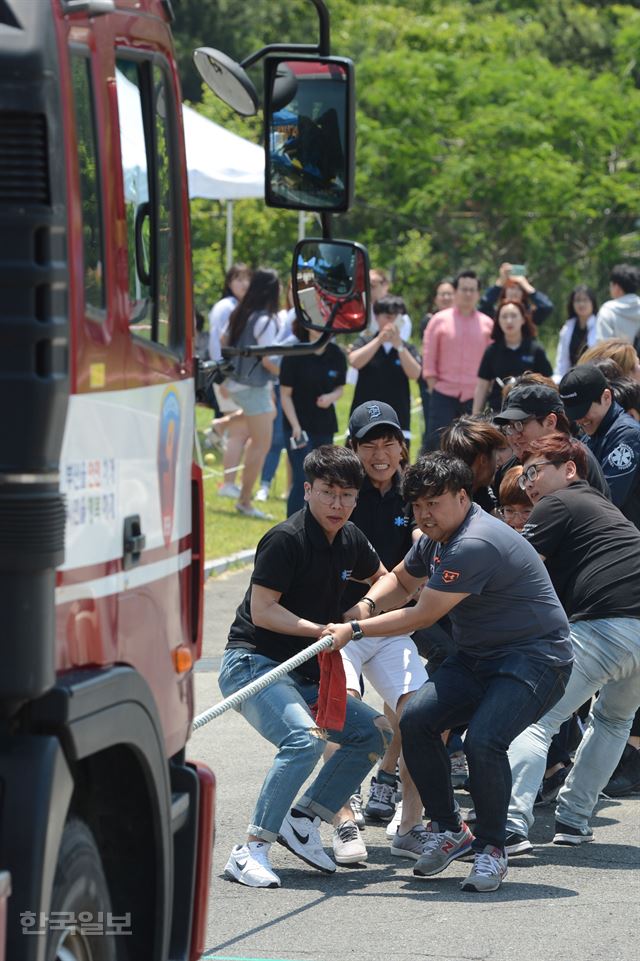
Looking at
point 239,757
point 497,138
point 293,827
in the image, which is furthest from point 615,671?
point 497,138

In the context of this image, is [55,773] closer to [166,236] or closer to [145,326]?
[145,326]

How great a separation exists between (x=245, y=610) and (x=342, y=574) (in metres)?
0.41

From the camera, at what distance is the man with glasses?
24.6ft

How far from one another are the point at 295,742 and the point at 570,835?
4.55 feet

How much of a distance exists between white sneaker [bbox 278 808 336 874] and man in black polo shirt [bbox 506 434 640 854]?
0.84 metres

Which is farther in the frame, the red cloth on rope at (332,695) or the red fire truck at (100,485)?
the red cloth on rope at (332,695)

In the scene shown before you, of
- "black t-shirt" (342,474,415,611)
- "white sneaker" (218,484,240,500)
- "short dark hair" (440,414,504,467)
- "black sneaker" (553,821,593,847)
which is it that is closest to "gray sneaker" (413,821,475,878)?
"black sneaker" (553,821,593,847)

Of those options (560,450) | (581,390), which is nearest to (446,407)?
(581,390)

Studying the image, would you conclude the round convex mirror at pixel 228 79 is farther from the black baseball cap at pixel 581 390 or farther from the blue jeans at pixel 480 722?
the black baseball cap at pixel 581 390

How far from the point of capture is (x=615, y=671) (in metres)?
6.95

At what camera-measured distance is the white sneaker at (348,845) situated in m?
6.54

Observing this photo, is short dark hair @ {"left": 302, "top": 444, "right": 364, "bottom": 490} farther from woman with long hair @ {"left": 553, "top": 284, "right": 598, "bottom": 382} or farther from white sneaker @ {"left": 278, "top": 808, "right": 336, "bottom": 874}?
woman with long hair @ {"left": 553, "top": 284, "right": 598, "bottom": 382}

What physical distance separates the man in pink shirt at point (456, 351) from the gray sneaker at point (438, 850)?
7858 millimetres

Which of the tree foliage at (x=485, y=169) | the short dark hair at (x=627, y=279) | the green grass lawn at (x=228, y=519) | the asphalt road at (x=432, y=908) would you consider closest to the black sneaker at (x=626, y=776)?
the asphalt road at (x=432, y=908)
